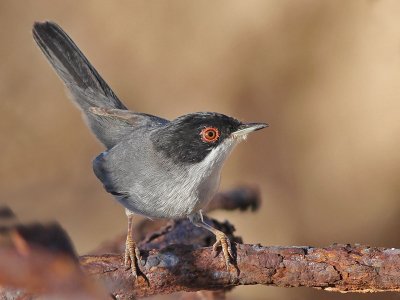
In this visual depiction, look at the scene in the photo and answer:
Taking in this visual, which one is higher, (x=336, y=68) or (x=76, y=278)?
(x=336, y=68)

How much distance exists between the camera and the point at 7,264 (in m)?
0.62

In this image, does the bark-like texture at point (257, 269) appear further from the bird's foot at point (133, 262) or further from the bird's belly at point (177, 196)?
the bird's belly at point (177, 196)

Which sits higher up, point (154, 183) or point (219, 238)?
point (154, 183)

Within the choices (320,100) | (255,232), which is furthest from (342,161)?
(255,232)

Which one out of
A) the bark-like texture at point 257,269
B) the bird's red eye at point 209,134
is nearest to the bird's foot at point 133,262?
the bark-like texture at point 257,269

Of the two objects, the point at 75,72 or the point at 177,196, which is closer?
the point at 177,196

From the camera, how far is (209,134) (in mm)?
2885

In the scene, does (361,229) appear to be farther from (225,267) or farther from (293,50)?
(225,267)

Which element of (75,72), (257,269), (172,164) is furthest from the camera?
(75,72)

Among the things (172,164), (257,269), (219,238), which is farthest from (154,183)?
(257,269)

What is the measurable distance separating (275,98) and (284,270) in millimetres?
3570

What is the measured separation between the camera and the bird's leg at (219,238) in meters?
2.01

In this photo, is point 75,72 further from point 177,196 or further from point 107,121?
point 177,196

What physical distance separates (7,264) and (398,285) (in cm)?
151
